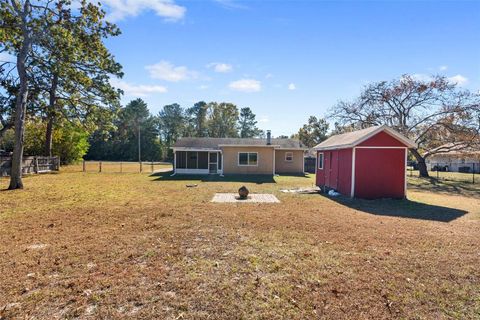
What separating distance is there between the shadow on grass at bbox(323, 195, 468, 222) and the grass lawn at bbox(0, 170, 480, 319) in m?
0.32

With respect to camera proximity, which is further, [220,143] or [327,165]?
[220,143]

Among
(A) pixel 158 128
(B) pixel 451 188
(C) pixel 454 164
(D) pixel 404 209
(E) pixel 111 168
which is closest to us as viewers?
(D) pixel 404 209

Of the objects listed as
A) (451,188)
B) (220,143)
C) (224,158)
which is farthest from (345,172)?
(220,143)

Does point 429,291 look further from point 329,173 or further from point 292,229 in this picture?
point 329,173

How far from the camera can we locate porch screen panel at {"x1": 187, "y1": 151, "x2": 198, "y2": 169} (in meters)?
24.4

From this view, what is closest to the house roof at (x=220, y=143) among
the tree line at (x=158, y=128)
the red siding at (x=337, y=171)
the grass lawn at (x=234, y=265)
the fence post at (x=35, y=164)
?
the red siding at (x=337, y=171)

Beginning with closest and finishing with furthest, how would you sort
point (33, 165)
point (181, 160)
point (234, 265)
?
point (234, 265) → point (33, 165) → point (181, 160)

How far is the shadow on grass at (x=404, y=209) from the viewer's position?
8.95 metres

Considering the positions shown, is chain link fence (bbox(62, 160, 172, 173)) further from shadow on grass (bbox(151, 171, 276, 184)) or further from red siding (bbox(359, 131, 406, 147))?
red siding (bbox(359, 131, 406, 147))

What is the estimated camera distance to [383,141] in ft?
41.1

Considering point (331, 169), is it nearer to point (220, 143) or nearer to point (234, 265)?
point (234, 265)

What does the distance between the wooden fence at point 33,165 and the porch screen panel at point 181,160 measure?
1058 centimetres

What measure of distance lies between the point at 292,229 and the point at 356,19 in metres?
8.51

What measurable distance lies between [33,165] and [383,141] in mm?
23785
